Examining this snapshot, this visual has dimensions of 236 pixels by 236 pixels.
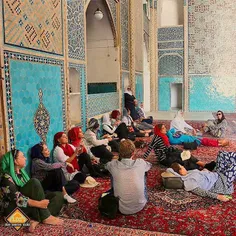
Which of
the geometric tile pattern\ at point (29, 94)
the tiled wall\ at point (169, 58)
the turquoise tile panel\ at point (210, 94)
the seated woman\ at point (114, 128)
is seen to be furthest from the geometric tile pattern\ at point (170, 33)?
the geometric tile pattern\ at point (29, 94)

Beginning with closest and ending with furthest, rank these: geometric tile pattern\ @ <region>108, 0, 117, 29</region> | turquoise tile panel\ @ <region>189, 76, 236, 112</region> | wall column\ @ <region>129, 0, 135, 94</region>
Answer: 1. geometric tile pattern\ @ <region>108, 0, 117, 29</region>
2. wall column\ @ <region>129, 0, 135, 94</region>
3. turquoise tile panel\ @ <region>189, 76, 236, 112</region>

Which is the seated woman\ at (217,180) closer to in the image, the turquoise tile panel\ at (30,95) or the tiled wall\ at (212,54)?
the turquoise tile panel\ at (30,95)

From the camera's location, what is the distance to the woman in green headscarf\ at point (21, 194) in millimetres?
2033

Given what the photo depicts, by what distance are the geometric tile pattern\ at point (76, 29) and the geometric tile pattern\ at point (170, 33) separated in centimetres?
695

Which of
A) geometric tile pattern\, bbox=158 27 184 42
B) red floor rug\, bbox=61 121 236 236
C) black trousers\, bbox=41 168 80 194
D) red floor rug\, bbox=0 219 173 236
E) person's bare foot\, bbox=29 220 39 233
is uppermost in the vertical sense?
geometric tile pattern\, bbox=158 27 184 42

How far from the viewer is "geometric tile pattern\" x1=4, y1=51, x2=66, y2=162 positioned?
106 inches

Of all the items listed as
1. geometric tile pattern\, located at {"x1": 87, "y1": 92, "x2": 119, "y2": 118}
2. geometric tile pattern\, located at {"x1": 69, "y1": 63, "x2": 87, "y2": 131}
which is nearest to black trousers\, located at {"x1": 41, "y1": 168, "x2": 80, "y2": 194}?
geometric tile pattern\, located at {"x1": 69, "y1": 63, "x2": 87, "y2": 131}

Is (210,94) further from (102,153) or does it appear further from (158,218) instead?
(158,218)

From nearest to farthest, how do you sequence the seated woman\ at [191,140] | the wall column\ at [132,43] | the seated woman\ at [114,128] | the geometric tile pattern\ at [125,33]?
the seated woman\ at [191,140]
the seated woman\ at [114,128]
the geometric tile pattern\ at [125,33]
the wall column\ at [132,43]

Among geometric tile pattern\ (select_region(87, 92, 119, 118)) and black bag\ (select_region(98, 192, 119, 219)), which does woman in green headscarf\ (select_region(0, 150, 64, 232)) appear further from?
geometric tile pattern\ (select_region(87, 92, 119, 118))

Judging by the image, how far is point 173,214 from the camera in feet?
7.83

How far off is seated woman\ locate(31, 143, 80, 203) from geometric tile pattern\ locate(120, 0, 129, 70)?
461 centimetres

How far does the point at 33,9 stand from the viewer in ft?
10.1

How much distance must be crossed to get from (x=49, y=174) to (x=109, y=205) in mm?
683
